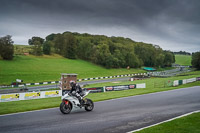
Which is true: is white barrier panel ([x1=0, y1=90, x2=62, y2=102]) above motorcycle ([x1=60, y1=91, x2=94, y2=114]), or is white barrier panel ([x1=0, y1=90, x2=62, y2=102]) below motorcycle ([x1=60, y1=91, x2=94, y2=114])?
below

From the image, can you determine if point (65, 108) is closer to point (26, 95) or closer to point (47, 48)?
point (26, 95)

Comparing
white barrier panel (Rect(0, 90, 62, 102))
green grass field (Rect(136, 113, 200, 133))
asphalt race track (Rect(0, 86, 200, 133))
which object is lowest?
white barrier panel (Rect(0, 90, 62, 102))

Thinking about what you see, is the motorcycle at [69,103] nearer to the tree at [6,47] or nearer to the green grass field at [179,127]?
the green grass field at [179,127]

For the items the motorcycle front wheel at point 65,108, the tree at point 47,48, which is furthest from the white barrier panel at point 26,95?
the tree at point 47,48

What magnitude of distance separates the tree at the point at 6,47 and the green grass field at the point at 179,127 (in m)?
58.3

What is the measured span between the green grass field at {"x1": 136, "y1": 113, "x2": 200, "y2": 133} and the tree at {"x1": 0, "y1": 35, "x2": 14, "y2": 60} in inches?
2294

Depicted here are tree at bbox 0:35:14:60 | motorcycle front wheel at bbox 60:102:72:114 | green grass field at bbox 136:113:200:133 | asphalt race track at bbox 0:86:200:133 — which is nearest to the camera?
green grass field at bbox 136:113:200:133

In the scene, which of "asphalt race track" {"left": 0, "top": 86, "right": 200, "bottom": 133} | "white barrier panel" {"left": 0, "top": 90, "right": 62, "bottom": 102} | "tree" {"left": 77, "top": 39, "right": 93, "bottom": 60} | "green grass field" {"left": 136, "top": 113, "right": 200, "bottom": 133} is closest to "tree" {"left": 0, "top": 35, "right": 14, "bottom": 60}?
"tree" {"left": 77, "top": 39, "right": 93, "bottom": 60}

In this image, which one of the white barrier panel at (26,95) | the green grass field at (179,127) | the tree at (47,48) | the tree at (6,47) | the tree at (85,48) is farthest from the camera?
the tree at (85,48)

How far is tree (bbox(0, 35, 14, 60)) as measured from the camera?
56.2 metres

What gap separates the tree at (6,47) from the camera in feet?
184

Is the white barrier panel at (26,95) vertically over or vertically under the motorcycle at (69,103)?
under

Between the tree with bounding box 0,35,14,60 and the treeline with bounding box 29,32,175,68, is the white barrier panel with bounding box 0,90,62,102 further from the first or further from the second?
the treeline with bounding box 29,32,175,68

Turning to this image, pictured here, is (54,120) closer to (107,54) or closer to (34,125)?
(34,125)
